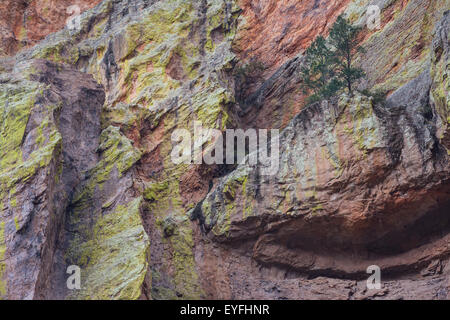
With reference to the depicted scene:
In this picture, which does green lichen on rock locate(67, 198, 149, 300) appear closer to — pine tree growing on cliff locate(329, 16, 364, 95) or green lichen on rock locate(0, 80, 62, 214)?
green lichen on rock locate(0, 80, 62, 214)

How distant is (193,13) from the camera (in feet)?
131

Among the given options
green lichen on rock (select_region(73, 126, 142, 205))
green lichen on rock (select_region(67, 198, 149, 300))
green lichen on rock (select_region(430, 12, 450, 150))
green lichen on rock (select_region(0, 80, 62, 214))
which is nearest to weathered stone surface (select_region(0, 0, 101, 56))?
green lichen on rock (select_region(0, 80, 62, 214))

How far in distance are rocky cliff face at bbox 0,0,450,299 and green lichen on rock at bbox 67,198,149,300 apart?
7cm

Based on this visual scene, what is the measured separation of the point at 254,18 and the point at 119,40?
12.4 m

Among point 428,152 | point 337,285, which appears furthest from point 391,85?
point 337,285

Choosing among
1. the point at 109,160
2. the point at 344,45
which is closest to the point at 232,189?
the point at 109,160

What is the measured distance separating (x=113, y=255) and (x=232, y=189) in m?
6.95

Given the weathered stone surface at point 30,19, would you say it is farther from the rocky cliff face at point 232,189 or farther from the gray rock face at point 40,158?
the rocky cliff face at point 232,189

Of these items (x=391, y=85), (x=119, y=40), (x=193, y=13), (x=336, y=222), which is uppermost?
(x=193, y=13)

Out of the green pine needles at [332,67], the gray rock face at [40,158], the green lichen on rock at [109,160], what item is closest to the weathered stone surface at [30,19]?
the gray rock face at [40,158]

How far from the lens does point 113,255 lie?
22.1m

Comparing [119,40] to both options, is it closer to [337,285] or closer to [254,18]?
[254,18]

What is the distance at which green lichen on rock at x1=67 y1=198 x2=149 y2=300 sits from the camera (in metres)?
20.3

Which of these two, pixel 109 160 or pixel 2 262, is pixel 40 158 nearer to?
pixel 109 160
